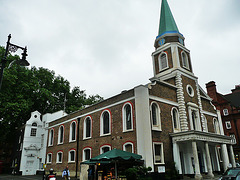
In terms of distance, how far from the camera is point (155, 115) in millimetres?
18125

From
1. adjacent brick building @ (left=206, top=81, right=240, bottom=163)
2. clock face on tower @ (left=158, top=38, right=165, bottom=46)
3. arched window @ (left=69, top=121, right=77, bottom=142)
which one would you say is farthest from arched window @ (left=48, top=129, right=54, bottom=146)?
adjacent brick building @ (left=206, top=81, right=240, bottom=163)

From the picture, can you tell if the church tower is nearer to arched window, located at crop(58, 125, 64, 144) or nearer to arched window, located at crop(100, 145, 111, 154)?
arched window, located at crop(100, 145, 111, 154)

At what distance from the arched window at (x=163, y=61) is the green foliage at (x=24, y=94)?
16.3m

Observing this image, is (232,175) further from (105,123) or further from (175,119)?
(105,123)

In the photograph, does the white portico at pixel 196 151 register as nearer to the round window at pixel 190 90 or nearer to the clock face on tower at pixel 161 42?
the round window at pixel 190 90

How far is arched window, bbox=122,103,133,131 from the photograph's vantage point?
18.4m

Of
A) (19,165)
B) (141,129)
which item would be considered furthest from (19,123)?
(141,129)

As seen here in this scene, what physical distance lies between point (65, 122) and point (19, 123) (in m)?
11.0

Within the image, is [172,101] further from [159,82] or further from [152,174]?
[152,174]

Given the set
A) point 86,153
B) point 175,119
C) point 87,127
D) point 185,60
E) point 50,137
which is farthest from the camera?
point 50,137

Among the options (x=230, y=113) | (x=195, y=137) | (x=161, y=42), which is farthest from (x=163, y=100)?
(x=230, y=113)

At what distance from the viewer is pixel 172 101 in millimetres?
20156

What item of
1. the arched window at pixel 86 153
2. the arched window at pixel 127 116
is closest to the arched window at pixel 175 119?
the arched window at pixel 127 116

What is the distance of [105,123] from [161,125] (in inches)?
251
